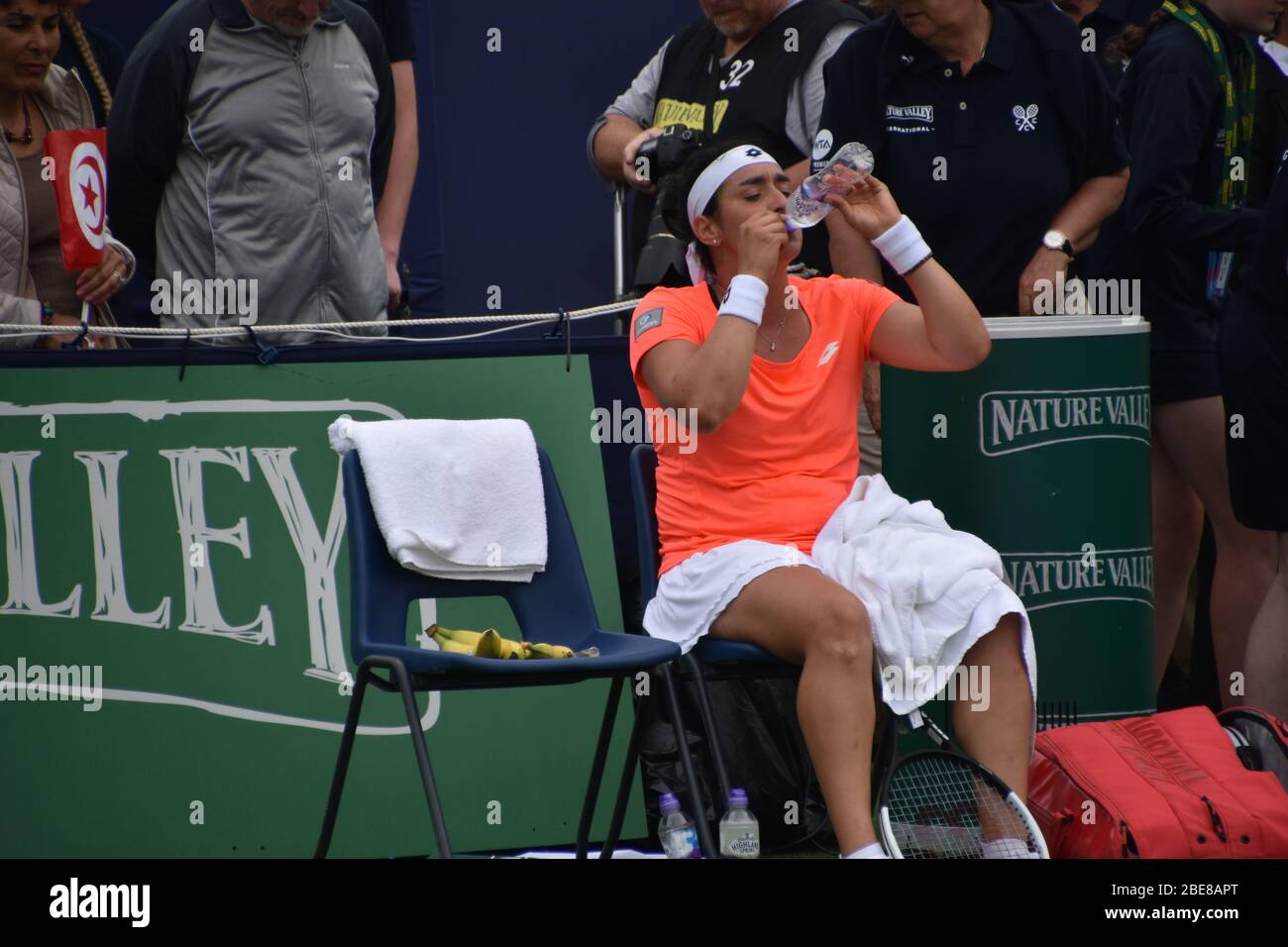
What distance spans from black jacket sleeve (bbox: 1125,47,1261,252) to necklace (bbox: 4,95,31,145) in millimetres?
2999

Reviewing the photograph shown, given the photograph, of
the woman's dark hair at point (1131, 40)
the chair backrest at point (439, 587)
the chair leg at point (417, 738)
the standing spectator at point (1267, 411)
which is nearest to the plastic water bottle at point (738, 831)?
the chair backrest at point (439, 587)

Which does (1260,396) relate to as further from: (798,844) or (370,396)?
(370,396)

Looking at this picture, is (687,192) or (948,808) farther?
(687,192)

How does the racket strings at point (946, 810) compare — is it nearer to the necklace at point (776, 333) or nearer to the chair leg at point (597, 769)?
the chair leg at point (597, 769)

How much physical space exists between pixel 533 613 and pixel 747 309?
0.83 meters

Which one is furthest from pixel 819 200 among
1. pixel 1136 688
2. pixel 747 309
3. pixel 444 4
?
pixel 444 4

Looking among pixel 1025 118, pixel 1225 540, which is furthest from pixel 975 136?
pixel 1225 540

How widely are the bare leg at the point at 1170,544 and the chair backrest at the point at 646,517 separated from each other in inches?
73.6

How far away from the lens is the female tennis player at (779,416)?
3.78m

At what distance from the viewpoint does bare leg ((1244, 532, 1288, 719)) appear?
14.8ft

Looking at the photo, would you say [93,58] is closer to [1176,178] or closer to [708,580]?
[708,580]

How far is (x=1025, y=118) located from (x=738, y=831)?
80.5 inches

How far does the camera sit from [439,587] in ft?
13.2

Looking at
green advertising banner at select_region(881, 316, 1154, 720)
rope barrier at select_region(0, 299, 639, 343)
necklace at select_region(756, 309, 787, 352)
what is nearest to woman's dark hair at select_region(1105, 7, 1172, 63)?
green advertising banner at select_region(881, 316, 1154, 720)
